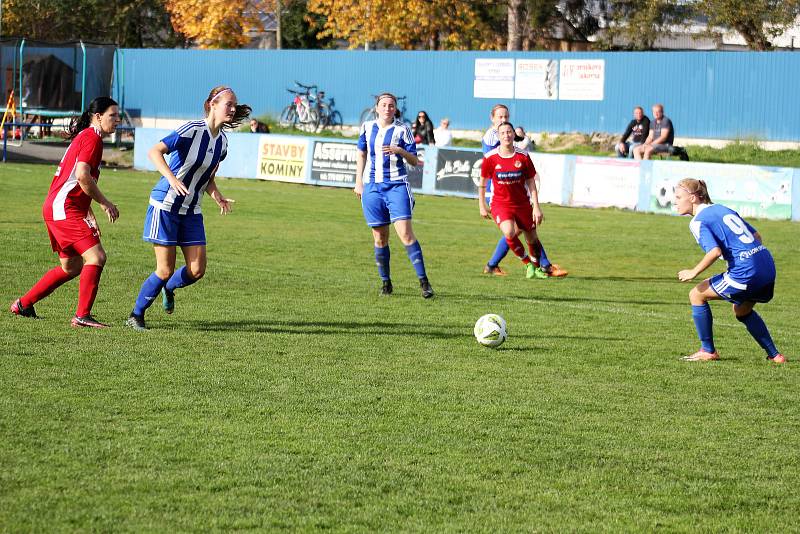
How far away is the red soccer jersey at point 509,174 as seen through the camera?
43.8 ft

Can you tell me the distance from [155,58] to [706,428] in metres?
39.6

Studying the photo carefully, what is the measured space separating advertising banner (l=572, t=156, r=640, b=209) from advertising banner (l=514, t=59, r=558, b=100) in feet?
38.1

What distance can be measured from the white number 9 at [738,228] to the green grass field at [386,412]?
0.95 meters

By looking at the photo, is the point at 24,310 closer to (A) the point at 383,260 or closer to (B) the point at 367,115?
(A) the point at 383,260

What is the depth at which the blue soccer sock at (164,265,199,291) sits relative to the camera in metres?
9.22

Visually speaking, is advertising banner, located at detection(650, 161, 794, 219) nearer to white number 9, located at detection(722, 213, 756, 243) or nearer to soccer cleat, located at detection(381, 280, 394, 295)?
soccer cleat, located at detection(381, 280, 394, 295)

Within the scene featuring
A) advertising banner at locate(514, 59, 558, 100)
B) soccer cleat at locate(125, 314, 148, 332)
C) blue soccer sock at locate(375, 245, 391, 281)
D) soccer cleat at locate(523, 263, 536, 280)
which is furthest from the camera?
advertising banner at locate(514, 59, 558, 100)

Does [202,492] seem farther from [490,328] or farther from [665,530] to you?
[490,328]

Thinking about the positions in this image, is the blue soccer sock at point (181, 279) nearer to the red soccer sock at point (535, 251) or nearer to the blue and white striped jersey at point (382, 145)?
the blue and white striped jersey at point (382, 145)

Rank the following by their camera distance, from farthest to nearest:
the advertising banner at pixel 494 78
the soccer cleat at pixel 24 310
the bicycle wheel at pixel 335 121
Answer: the bicycle wheel at pixel 335 121 < the advertising banner at pixel 494 78 < the soccer cleat at pixel 24 310

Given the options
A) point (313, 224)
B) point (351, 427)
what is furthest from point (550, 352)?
point (313, 224)

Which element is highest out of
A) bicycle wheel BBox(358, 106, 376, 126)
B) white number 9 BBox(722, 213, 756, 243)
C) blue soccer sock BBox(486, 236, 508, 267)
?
bicycle wheel BBox(358, 106, 376, 126)

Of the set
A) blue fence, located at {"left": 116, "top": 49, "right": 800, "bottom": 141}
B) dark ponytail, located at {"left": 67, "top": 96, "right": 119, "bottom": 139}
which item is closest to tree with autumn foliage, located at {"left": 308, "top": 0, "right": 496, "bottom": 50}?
blue fence, located at {"left": 116, "top": 49, "right": 800, "bottom": 141}

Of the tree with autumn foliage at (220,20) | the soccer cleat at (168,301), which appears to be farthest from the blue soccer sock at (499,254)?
the tree with autumn foliage at (220,20)
